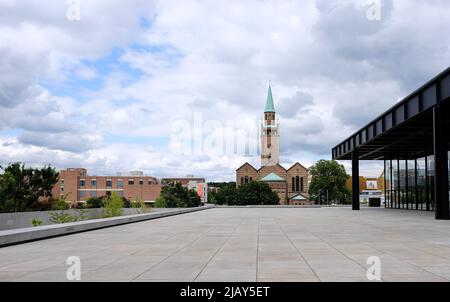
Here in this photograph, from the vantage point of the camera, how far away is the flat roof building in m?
26.3

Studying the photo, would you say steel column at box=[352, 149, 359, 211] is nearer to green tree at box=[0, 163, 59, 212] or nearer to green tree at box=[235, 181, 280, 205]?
green tree at box=[0, 163, 59, 212]

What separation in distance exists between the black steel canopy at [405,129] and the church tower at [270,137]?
111579 millimetres

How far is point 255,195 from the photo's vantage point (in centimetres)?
11756

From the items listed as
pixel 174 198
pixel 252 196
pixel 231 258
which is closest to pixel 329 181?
pixel 252 196

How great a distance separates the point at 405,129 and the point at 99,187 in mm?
117171

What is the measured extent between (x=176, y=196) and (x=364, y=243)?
169ft

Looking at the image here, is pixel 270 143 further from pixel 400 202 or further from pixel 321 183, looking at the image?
pixel 400 202

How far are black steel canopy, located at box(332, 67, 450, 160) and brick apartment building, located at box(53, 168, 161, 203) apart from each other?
91.9 metres

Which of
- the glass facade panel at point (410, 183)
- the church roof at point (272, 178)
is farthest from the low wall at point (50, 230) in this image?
the church roof at point (272, 178)

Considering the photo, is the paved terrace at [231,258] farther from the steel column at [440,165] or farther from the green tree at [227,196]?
the green tree at [227,196]

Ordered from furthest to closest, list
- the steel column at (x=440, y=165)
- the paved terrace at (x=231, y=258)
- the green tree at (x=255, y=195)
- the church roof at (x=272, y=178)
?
1. the church roof at (x=272, y=178)
2. the green tree at (x=255, y=195)
3. the steel column at (x=440, y=165)
4. the paved terrace at (x=231, y=258)

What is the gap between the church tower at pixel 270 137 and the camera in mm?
169750

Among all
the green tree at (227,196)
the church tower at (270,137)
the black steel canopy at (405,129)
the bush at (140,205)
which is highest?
the church tower at (270,137)
